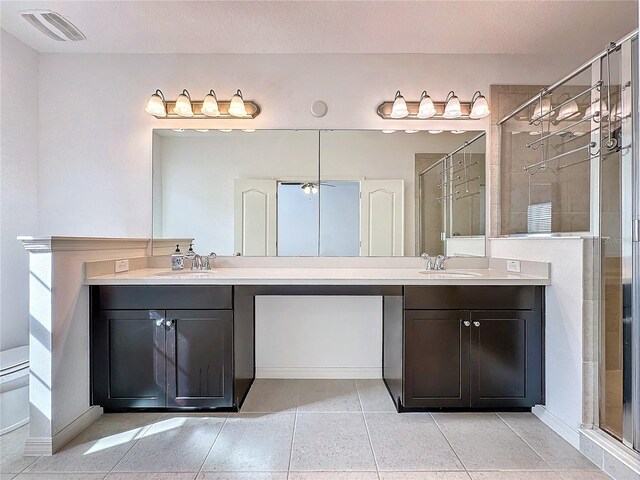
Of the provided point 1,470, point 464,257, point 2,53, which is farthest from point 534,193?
point 2,53

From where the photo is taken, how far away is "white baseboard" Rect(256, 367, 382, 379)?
8.34ft

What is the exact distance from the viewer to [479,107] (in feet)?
7.86

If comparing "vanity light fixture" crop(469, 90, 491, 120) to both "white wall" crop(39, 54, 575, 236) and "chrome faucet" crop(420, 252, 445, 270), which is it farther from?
"chrome faucet" crop(420, 252, 445, 270)

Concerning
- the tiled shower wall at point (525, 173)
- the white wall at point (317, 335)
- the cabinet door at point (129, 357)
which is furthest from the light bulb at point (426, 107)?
the cabinet door at point (129, 357)

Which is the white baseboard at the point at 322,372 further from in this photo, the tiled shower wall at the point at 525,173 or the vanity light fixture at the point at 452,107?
the vanity light fixture at the point at 452,107

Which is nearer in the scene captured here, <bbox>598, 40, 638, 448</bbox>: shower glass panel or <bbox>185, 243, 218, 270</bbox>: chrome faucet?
<bbox>598, 40, 638, 448</bbox>: shower glass panel

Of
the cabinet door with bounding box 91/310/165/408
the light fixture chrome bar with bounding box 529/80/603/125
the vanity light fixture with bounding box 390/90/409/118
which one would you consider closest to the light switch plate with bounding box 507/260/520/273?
the light fixture chrome bar with bounding box 529/80/603/125

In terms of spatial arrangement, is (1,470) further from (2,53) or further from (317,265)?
(2,53)

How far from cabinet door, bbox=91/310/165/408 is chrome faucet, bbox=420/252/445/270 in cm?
176

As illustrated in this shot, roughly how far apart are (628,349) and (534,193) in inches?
47.6

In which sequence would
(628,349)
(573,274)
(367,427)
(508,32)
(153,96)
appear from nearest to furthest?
(628,349)
(573,274)
(367,427)
(508,32)
(153,96)

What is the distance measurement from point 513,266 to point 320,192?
1368mm

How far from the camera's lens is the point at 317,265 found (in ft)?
8.23

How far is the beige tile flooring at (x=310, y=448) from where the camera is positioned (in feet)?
5.00
